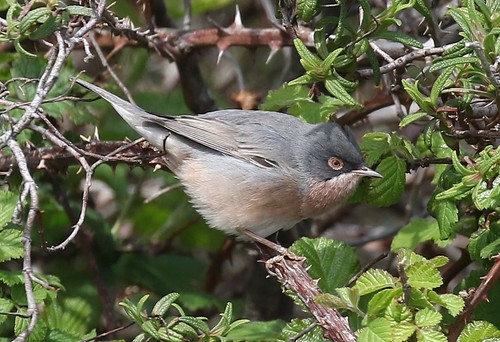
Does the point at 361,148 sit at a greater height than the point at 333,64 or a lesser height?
lesser

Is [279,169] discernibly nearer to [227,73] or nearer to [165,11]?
[165,11]

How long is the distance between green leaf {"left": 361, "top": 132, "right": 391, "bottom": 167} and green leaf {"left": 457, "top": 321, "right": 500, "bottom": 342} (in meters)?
0.93

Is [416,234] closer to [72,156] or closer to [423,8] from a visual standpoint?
[423,8]

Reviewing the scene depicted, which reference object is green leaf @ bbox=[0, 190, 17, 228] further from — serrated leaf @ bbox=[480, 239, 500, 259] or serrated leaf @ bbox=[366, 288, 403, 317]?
serrated leaf @ bbox=[480, 239, 500, 259]

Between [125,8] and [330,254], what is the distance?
3132 millimetres

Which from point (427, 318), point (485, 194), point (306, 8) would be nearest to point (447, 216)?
point (485, 194)

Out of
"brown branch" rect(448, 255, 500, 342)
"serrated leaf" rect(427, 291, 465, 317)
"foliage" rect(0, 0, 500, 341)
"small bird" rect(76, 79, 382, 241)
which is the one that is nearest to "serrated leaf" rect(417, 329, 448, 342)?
"foliage" rect(0, 0, 500, 341)

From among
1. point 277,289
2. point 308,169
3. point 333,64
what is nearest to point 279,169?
point 308,169

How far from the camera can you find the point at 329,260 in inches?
157

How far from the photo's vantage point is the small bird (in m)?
4.26

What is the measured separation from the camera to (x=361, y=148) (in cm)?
406

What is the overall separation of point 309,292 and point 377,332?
520 mm

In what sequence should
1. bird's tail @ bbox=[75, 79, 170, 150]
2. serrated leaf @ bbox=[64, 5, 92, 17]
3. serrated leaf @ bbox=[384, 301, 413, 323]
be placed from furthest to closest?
1. bird's tail @ bbox=[75, 79, 170, 150]
2. serrated leaf @ bbox=[64, 5, 92, 17]
3. serrated leaf @ bbox=[384, 301, 413, 323]

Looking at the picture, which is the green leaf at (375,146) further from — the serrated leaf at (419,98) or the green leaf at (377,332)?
the green leaf at (377,332)
